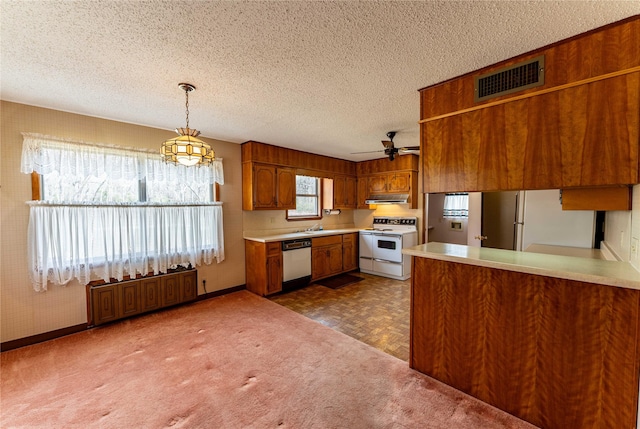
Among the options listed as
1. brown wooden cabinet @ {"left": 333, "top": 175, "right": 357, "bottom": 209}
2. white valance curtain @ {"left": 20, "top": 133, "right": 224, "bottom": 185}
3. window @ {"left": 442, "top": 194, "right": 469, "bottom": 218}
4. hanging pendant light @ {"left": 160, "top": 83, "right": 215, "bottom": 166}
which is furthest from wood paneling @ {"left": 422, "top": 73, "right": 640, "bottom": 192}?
brown wooden cabinet @ {"left": 333, "top": 175, "right": 357, "bottom": 209}

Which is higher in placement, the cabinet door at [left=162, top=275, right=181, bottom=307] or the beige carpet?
the cabinet door at [left=162, top=275, right=181, bottom=307]

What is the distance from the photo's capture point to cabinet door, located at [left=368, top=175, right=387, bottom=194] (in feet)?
18.8

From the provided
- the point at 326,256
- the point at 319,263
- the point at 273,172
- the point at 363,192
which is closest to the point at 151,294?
the point at 273,172

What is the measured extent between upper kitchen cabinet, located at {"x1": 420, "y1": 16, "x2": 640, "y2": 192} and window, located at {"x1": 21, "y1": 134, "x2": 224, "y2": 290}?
329cm

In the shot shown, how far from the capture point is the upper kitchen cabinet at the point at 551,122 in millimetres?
1466

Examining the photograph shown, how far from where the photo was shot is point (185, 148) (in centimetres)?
214

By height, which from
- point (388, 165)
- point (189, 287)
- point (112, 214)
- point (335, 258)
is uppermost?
point (388, 165)

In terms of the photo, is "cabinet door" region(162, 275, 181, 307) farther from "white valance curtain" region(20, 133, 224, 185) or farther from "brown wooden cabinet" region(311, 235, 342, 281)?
"brown wooden cabinet" region(311, 235, 342, 281)

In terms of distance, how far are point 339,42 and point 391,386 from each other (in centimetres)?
251

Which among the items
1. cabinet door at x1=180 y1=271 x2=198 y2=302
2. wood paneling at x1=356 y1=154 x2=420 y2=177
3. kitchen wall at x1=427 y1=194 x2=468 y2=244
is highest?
wood paneling at x1=356 y1=154 x2=420 y2=177

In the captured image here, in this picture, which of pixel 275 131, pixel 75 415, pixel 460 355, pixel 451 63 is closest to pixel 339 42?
pixel 451 63

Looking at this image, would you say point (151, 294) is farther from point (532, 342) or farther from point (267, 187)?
point (532, 342)

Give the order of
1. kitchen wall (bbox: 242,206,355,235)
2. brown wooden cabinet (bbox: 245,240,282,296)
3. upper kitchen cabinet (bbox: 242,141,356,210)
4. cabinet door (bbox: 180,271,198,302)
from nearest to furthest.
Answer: cabinet door (bbox: 180,271,198,302) < brown wooden cabinet (bbox: 245,240,282,296) < upper kitchen cabinet (bbox: 242,141,356,210) < kitchen wall (bbox: 242,206,355,235)

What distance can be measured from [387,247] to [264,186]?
2.59 meters
